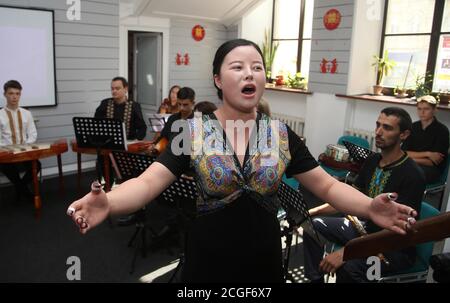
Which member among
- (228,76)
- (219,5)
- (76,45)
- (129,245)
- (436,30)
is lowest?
(129,245)

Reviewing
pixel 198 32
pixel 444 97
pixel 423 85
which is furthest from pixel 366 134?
pixel 198 32

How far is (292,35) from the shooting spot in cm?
722

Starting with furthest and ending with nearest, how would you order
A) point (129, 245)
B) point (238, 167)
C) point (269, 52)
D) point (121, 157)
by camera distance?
point (269, 52) < point (129, 245) < point (121, 157) < point (238, 167)

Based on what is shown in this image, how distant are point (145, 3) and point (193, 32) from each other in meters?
1.27

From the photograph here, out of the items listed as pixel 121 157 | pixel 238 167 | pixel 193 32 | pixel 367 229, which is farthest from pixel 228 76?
pixel 193 32

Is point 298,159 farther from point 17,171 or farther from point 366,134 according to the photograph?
point 366,134

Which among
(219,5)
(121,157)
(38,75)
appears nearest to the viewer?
(121,157)

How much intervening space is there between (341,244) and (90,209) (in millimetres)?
2106

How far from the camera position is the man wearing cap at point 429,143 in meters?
4.25

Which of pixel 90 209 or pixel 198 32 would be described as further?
pixel 198 32

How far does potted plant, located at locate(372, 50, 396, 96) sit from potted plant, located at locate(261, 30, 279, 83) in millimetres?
2084

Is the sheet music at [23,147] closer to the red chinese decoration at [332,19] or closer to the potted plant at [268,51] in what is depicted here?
the red chinese decoration at [332,19]

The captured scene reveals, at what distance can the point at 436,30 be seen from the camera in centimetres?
528

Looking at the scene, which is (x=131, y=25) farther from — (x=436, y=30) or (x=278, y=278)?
(x=278, y=278)
